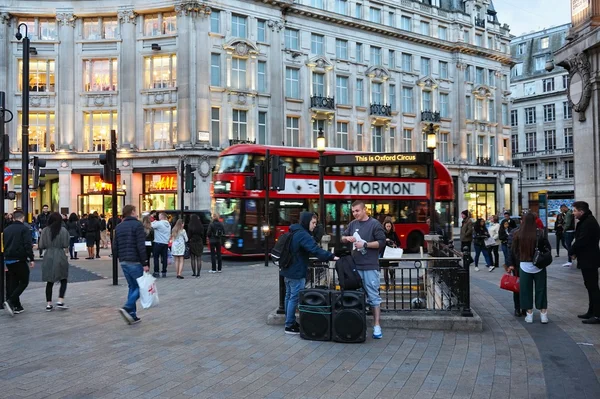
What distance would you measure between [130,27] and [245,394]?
36.7 meters

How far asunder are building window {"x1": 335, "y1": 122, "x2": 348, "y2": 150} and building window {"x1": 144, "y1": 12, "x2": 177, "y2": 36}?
48.9 ft

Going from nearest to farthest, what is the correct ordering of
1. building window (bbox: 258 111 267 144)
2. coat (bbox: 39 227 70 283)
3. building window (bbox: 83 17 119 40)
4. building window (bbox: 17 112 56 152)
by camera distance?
1. coat (bbox: 39 227 70 283)
2. building window (bbox: 17 112 56 152)
3. building window (bbox: 83 17 119 40)
4. building window (bbox: 258 111 267 144)

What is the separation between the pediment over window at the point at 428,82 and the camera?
5044cm

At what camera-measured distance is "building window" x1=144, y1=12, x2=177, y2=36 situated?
124 ft

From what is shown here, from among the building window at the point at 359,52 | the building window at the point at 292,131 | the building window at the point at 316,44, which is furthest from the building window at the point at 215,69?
the building window at the point at 359,52

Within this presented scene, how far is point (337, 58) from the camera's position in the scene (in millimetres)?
44719

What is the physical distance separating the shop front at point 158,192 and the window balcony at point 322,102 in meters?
12.3

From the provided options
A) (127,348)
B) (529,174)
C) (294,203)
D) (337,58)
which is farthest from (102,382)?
(529,174)

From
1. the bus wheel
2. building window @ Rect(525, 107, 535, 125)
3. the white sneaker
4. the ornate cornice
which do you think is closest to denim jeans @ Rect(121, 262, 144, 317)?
the white sneaker

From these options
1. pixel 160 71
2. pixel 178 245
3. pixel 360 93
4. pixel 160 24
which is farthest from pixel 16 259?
pixel 360 93

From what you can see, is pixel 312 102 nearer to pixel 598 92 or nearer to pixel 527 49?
pixel 598 92

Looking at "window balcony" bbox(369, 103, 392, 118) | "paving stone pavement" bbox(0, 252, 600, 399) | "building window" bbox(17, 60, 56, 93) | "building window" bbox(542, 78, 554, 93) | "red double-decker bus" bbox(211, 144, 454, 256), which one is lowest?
"paving stone pavement" bbox(0, 252, 600, 399)

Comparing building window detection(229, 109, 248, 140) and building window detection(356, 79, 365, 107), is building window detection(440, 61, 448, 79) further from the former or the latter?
building window detection(229, 109, 248, 140)

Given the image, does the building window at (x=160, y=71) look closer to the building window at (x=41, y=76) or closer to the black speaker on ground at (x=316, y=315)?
the building window at (x=41, y=76)
